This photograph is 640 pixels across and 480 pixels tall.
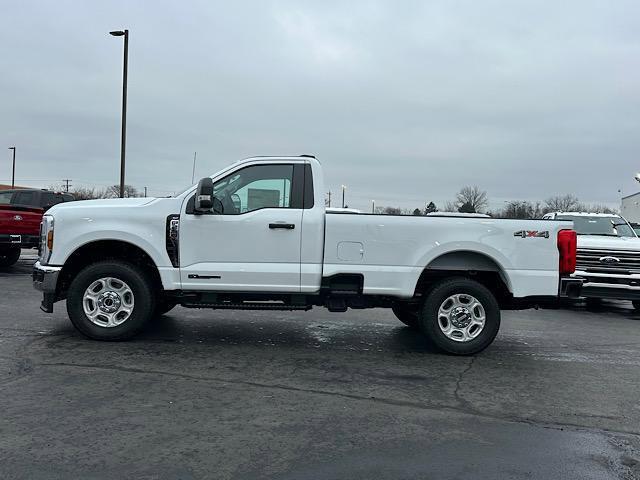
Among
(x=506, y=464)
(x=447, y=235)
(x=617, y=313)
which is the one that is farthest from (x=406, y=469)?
(x=617, y=313)

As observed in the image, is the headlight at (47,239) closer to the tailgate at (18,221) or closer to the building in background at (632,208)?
the tailgate at (18,221)

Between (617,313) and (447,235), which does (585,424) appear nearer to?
(447,235)

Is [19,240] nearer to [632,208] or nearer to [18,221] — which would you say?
[18,221]

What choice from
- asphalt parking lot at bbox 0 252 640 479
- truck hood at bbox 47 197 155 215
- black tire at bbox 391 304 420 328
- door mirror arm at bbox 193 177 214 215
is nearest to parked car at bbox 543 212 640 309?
asphalt parking lot at bbox 0 252 640 479

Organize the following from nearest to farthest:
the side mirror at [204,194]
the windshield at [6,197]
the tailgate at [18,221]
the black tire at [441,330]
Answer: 1. the side mirror at [204,194]
2. the black tire at [441,330]
3. the tailgate at [18,221]
4. the windshield at [6,197]

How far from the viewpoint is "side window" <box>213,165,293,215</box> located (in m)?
6.68

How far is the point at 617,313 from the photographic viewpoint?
11281mm

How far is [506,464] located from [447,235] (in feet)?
10.6

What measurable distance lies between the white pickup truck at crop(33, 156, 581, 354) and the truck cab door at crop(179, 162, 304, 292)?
0.01m

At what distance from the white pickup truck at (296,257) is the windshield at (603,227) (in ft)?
20.4

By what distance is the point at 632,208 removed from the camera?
209 ft

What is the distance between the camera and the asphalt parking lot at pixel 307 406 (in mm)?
3611

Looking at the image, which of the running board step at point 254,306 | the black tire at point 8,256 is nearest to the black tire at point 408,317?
the running board step at point 254,306

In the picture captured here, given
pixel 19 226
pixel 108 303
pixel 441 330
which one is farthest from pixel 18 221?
pixel 441 330
